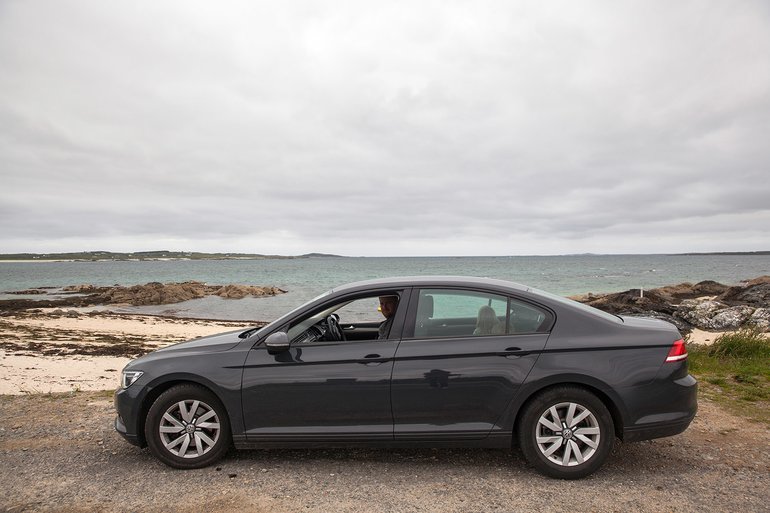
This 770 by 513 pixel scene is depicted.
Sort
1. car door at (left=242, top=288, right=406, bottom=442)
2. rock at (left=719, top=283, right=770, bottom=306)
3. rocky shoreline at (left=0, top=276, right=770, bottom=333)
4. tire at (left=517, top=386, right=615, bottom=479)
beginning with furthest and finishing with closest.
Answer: rock at (left=719, top=283, right=770, bottom=306)
rocky shoreline at (left=0, top=276, right=770, bottom=333)
car door at (left=242, top=288, right=406, bottom=442)
tire at (left=517, top=386, right=615, bottom=479)

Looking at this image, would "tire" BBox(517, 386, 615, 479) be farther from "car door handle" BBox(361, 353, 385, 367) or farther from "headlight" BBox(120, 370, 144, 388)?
"headlight" BBox(120, 370, 144, 388)

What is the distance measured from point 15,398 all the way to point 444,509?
20.7 ft

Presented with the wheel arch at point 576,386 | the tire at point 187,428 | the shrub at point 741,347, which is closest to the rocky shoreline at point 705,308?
the shrub at point 741,347

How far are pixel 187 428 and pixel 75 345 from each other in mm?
13259

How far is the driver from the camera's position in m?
4.29

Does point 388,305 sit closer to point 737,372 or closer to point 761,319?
point 737,372

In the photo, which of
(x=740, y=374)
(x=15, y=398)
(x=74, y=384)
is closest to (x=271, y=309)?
(x=74, y=384)

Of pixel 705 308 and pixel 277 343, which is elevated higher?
pixel 277 343

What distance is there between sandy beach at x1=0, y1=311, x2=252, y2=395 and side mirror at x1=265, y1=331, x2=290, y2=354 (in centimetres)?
542

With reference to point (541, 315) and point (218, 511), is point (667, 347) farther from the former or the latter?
point (218, 511)

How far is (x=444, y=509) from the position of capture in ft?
11.5

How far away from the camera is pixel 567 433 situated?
3.94 meters

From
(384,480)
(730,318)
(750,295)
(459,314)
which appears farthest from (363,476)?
(750,295)

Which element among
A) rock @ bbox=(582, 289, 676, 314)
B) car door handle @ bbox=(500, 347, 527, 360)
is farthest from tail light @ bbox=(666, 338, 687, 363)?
rock @ bbox=(582, 289, 676, 314)
